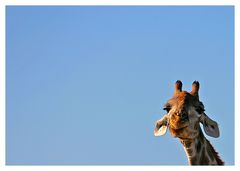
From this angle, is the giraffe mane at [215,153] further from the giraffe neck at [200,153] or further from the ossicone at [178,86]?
the ossicone at [178,86]

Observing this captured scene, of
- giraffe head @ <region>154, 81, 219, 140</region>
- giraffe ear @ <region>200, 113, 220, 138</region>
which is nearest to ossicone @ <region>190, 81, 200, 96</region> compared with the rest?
giraffe head @ <region>154, 81, 219, 140</region>

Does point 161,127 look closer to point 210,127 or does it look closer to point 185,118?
point 185,118

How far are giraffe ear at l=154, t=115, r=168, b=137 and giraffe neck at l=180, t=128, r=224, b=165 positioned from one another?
0.46 m

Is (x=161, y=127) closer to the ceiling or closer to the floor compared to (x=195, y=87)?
closer to the floor

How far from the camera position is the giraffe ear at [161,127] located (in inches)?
612

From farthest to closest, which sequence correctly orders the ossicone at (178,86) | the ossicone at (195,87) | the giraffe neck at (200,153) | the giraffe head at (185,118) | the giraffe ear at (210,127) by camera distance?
the ossicone at (178,86) → the ossicone at (195,87) → the giraffe ear at (210,127) → the giraffe neck at (200,153) → the giraffe head at (185,118)

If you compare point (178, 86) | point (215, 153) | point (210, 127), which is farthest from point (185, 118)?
point (178, 86)

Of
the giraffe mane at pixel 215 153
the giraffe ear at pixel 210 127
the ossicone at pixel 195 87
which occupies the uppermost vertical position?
the ossicone at pixel 195 87

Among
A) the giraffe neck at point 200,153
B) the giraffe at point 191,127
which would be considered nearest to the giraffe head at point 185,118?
the giraffe at point 191,127

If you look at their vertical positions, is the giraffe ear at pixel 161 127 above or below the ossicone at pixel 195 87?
below

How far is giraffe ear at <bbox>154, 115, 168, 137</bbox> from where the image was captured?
51.0 ft

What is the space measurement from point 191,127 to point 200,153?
701 mm

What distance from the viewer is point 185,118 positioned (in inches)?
587
